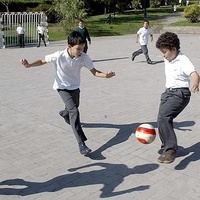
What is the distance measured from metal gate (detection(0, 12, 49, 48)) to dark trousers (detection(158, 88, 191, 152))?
1562 centimetres

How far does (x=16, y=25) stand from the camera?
19.9m

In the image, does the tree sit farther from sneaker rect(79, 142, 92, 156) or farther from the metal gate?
sneaker rect(79, 142, 92, 156)

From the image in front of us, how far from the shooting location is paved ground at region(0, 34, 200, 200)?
3910 mm

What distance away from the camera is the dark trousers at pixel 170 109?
4.38 meters

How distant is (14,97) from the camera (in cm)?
798

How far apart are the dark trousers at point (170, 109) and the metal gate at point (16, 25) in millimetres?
15620

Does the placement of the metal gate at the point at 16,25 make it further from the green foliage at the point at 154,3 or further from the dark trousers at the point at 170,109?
the green foliage at the point at 154,3

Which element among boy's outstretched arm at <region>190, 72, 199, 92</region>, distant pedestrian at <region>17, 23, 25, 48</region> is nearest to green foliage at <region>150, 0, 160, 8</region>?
distant pedestrian at <region>17, 23, 25, 48</region>

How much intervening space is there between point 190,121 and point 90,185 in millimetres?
3035

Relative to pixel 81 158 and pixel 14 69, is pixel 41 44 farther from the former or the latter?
pixel 81 158

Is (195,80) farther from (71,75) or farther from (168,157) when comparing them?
(71,75)

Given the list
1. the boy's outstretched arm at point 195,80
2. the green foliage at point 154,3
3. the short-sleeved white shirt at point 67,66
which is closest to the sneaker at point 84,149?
the short-sleeved white shirt at point 67,66

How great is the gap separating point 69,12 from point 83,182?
19.2 meters

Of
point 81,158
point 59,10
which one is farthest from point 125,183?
point 59,10
